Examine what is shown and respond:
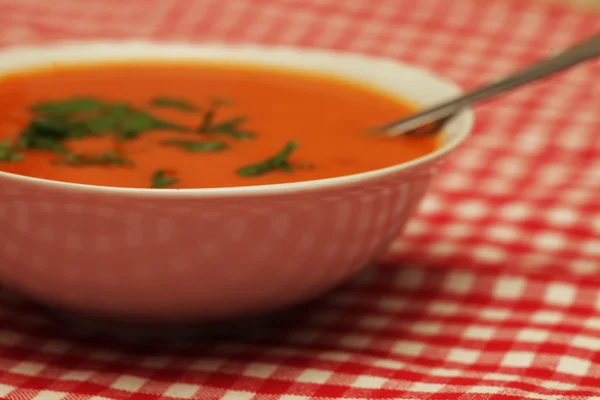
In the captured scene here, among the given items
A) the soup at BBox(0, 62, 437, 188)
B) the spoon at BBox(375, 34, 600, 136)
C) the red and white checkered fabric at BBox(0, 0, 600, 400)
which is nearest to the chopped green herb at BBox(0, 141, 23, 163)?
the soup at BBox(0, 62, 437, 188)

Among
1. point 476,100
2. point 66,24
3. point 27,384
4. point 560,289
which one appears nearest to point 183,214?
point 27,384

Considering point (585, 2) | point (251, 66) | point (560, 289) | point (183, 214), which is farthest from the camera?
point (585, 2)

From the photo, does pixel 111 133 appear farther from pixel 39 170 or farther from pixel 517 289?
pixel 517 289

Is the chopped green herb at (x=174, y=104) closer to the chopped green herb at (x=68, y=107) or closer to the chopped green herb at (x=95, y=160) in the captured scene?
the chopped green herb at (x=68, y=107)

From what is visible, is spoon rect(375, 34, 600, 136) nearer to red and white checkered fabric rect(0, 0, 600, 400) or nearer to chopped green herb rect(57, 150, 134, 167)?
red and white checkered fabric rect(0, 0, 600, 400)

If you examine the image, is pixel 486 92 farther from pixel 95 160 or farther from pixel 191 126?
pixel 95 160

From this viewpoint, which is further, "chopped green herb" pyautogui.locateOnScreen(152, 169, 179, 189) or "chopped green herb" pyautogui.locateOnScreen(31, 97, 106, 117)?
"chopped green herb" pyautogui.locateOnScreen(31, 97, 106, 117)

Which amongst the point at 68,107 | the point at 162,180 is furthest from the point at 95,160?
the point at 68,107
